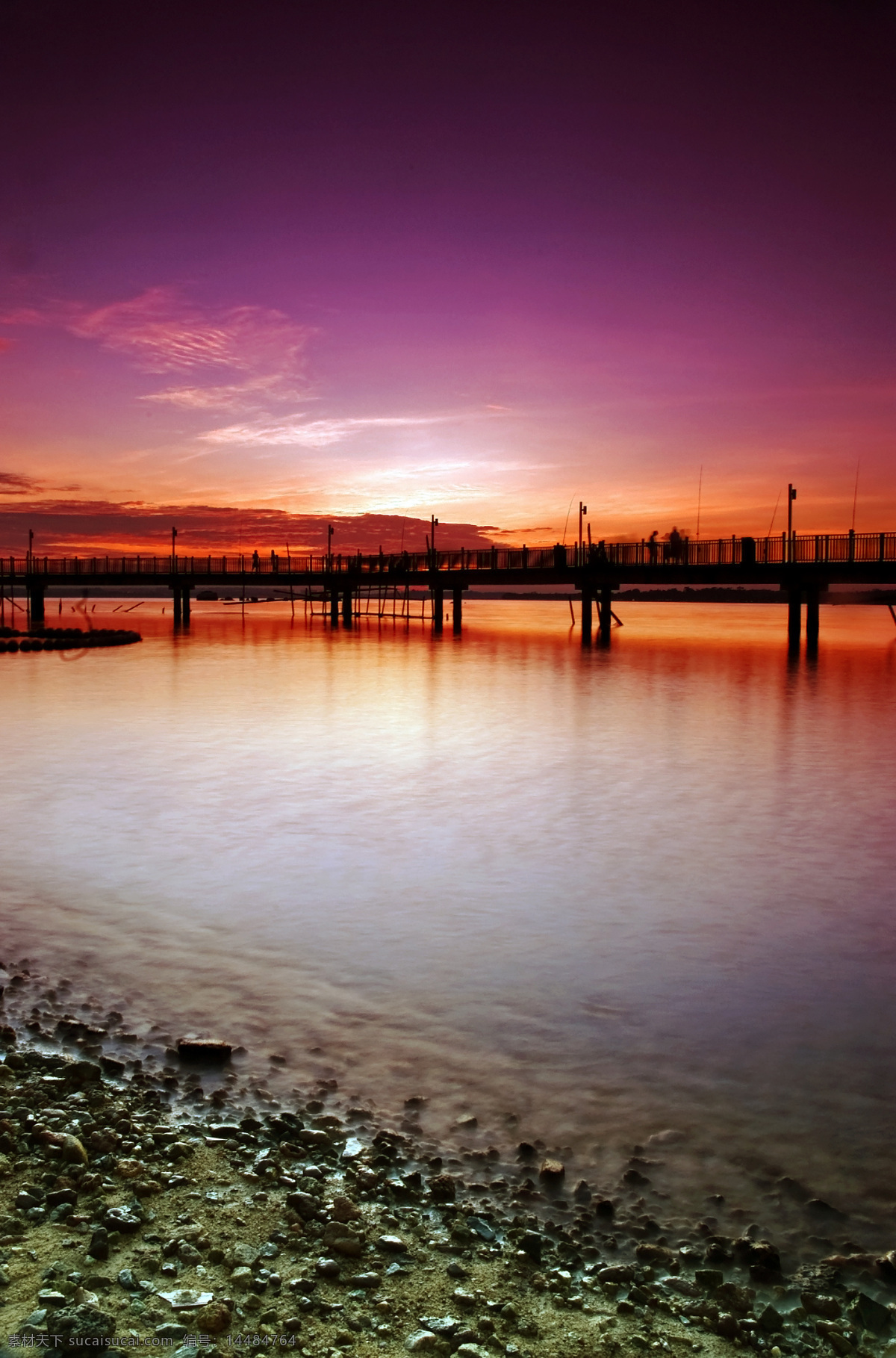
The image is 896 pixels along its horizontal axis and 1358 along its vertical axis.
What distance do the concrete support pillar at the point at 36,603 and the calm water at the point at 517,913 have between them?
50.7 metres

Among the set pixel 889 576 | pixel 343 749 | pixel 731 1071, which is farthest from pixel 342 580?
pixel 731 1071

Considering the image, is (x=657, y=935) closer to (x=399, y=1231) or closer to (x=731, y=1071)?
(x=731, y=1071)

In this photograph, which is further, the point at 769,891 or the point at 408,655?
the point at 408,655

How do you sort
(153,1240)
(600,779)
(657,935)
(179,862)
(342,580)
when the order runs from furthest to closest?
1. (342,580)
2. (600,779)
3. (179,862)
4. (657,935)
5. (153,1240)

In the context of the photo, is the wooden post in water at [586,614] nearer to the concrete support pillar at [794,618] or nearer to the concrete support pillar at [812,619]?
the concrete support pillar at [794,618]

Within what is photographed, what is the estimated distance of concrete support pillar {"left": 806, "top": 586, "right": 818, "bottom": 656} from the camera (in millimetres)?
44531

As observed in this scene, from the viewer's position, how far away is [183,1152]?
14.1ft

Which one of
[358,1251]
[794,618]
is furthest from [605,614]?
[358,1251]

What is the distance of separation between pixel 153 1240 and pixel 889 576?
1574 inches

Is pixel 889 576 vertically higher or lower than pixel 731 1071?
higher

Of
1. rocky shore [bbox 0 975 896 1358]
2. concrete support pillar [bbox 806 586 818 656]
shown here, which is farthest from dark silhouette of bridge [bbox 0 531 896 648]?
rocky shore [bbox 0 975 896 1358]

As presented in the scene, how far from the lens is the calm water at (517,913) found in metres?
5.07

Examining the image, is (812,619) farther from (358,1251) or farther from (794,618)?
(358,1251)

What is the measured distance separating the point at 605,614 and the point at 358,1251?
2082 inches
